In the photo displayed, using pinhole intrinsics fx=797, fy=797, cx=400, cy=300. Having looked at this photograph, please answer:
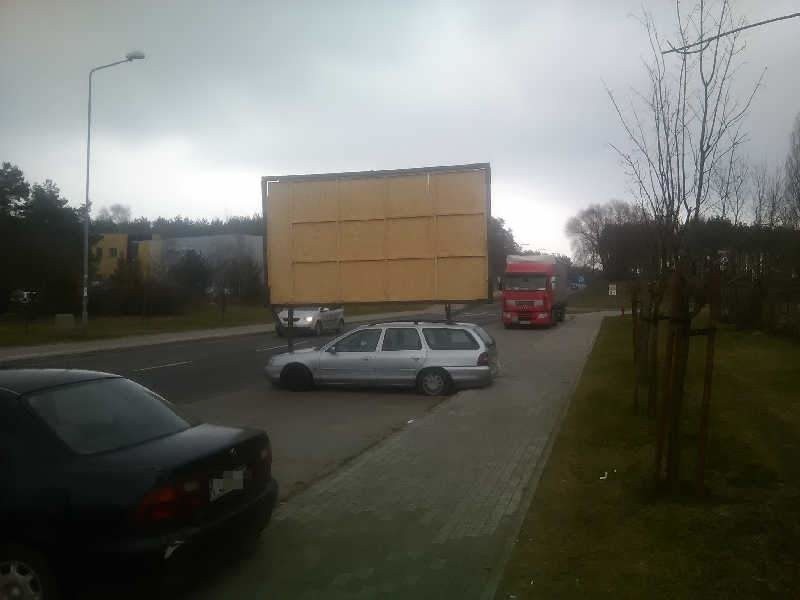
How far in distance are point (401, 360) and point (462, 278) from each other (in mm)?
1907

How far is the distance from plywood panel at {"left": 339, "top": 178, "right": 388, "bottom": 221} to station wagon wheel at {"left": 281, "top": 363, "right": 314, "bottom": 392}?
2.97m

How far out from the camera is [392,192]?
14.8 m

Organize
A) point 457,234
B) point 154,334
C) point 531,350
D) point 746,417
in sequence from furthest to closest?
point 154,334 → point 531,350 → point 457,234 → point 746,417

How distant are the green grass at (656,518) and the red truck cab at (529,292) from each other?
82.9ft

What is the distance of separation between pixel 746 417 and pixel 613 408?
1724 mm

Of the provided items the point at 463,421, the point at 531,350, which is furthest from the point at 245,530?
the point at 531,350

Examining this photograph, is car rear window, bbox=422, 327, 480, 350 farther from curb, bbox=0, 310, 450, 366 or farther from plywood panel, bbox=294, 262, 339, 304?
curb, bbox=0, 310, 450, 366

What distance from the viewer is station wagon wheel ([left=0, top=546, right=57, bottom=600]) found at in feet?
13.9

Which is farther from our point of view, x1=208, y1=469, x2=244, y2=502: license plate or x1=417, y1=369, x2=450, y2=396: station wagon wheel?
x1=417, y1=369, x2=450, y2=396: station wagon wheel

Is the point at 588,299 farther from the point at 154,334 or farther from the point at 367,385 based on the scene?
the point at 367,385

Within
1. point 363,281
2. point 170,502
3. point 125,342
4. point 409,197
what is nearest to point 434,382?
point 363,281

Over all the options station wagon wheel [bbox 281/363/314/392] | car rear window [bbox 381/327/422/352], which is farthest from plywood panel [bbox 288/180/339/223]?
station wagon wheel [bbox 281/363/314/392]

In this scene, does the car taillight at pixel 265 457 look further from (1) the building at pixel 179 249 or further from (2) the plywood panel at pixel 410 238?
(1) the building at pixel 179 249

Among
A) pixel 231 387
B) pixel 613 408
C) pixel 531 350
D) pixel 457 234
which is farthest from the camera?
pixel 531 350
